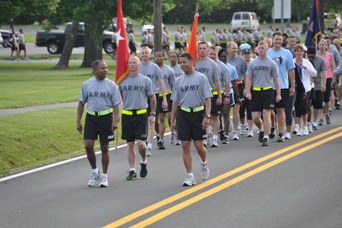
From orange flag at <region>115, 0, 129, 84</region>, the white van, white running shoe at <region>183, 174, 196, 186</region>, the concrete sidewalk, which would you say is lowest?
the white van

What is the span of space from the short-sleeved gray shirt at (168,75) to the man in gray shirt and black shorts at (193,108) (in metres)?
4.46

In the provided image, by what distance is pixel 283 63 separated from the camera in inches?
758

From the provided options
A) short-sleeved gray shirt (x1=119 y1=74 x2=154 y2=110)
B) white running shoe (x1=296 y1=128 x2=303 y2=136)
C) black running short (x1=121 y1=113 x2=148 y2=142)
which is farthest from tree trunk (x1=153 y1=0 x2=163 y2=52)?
black running short (x1=121 y1=113 x2=148 y2=142)

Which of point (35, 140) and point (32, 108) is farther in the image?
point (32, 108)

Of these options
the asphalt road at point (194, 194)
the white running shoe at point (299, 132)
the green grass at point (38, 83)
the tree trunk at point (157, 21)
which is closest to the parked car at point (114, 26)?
the green grass at point (38, 83)

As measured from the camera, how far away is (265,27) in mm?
94125

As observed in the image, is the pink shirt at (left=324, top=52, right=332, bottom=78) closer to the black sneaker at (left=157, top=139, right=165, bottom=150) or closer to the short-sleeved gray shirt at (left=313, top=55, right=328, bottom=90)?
the short-sleeved gray shirt at (left=313, top=55, right=328, bottom=90)

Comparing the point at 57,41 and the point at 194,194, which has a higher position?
the point at 194,194

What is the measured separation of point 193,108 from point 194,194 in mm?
1648

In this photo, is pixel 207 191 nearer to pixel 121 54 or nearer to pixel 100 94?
pixel 100 94

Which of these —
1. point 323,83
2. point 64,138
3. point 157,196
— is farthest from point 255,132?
point 157,196

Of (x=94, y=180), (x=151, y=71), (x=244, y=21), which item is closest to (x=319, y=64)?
(x=151, y=71)

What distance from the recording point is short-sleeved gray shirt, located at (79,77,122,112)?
14.3 meters

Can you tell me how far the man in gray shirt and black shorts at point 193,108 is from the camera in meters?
14.3
